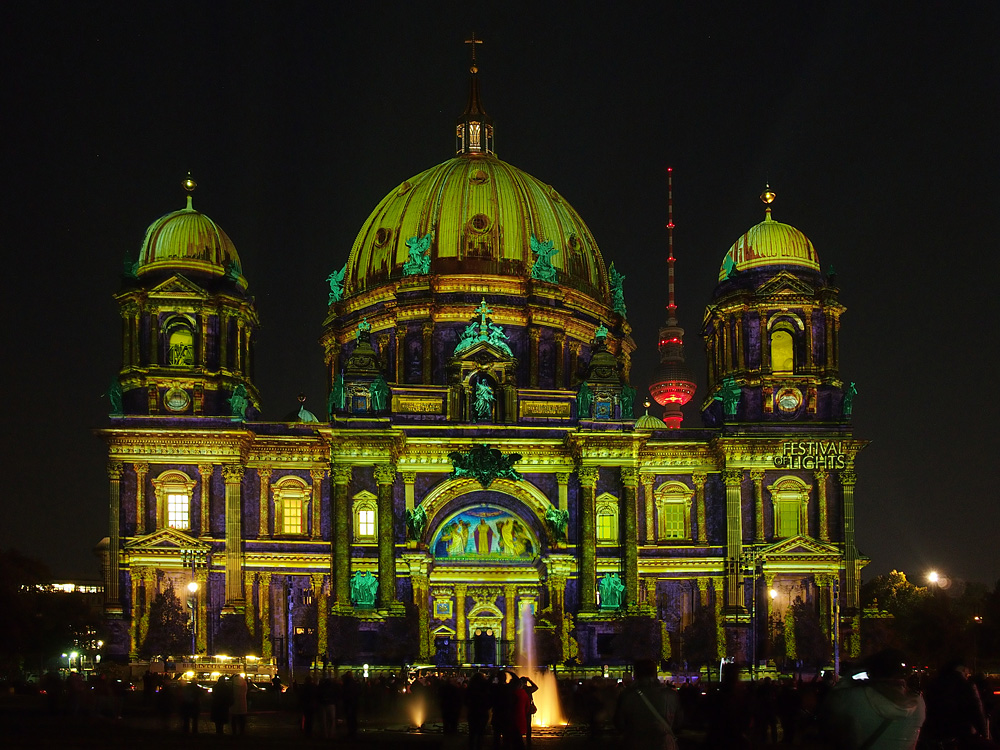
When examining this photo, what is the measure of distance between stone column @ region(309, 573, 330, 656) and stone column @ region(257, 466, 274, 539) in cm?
329

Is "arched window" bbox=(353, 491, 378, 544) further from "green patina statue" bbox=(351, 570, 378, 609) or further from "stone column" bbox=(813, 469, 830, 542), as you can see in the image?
"stone column" bbox=(813, 469, 830, 542)

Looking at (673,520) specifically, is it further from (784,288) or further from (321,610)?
(321,610)

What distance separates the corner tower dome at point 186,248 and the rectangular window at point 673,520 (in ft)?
85.0

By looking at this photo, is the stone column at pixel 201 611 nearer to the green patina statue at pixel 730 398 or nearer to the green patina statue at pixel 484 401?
the green patina statue at pixel 484 401

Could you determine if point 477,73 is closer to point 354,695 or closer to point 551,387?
point 551,387

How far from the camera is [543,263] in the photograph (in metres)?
88.6

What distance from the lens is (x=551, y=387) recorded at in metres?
86.9

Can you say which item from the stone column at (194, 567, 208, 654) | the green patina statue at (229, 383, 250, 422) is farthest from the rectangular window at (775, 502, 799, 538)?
the stone column at (194, 567, 208, 654)

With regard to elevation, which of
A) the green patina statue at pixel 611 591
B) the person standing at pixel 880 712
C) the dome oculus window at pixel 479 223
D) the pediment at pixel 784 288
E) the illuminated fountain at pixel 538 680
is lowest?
the illuminated fountain at pixel 538 680

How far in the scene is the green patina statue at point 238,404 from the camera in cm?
7838

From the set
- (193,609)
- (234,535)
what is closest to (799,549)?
(234,535)

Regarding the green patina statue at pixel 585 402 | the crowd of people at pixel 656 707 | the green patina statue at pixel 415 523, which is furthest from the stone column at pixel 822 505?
the crowd of people at pixel 656 707

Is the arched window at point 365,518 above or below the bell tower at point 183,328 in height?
below

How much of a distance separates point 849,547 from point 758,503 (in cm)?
510
